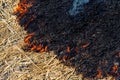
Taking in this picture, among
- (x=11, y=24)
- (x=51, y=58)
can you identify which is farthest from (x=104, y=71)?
(x=11, y=24)

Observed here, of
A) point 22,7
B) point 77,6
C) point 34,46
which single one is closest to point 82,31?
point 77,6

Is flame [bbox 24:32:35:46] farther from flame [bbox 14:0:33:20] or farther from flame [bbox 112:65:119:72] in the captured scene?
flame [bbox 112:65:119:72]

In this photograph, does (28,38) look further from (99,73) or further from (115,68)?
(115,68)

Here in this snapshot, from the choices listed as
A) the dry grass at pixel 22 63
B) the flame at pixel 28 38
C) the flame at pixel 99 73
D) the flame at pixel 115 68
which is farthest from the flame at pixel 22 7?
the flame at pixel 115 68


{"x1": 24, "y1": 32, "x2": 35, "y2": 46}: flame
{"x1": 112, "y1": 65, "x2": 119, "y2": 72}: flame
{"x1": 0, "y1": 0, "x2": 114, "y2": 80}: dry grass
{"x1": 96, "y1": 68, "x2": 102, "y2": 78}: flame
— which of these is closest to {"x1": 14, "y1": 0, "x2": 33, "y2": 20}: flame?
{"x1": 0, "y1": 0, "x2": 114, "y2": 80}: dry grass

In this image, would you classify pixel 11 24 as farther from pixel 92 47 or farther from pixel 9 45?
pixel 92 47

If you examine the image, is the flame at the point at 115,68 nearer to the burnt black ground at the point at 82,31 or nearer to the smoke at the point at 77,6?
the burnt black ground at the point at 82,31
